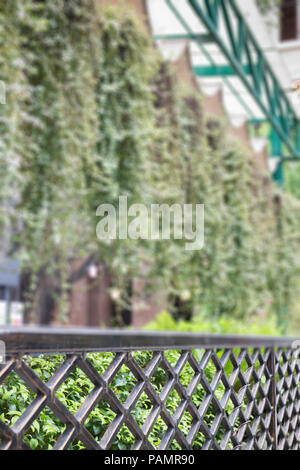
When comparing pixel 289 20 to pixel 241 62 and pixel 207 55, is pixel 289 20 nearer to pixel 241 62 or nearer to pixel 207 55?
pixel 207 55

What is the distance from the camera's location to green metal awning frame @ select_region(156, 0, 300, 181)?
5.27 metres

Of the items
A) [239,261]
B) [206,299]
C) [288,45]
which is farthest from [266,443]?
[288,45]

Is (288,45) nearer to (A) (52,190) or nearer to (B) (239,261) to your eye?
(B) (239,261)

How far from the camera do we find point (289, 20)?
8148 mm

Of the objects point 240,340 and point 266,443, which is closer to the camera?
point 240,340

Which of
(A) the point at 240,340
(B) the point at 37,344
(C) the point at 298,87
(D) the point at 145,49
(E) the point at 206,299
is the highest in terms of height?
(D) the point at 145,49

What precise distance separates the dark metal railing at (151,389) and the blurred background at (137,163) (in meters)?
1.99

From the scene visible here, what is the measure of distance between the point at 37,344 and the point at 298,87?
1.39 m

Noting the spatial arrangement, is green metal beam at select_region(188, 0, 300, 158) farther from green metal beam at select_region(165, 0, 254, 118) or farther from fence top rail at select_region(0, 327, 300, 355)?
fence top rail at select_region(0, 327, 300, 355)

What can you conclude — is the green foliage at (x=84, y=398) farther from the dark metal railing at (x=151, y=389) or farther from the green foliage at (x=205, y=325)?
the green foliage at (x=205, y=325)

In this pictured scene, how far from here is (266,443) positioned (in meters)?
1.74

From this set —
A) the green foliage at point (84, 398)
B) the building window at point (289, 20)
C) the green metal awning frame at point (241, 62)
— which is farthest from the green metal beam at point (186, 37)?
the green foliage at point (84, 398)

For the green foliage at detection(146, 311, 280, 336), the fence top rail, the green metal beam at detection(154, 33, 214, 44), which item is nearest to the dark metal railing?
the fence top rail

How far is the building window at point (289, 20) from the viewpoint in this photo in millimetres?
7832
